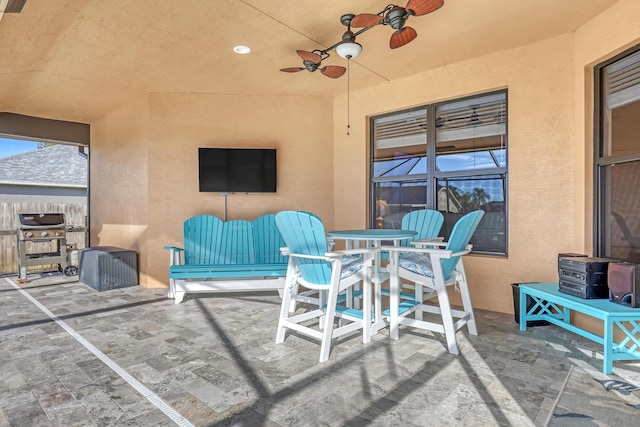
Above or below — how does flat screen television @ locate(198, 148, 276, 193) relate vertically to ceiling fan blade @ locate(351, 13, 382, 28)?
below

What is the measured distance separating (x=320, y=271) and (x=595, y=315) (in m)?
1.90

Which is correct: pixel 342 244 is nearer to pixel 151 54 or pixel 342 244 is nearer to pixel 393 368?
pixel 393 368

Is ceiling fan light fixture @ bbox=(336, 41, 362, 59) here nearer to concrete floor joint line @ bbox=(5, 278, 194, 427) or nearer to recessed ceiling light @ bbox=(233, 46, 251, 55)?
recessed ceiling light @ bbox=(233, 46, 251, 55)

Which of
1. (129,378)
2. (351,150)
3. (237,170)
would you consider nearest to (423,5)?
(351,150)

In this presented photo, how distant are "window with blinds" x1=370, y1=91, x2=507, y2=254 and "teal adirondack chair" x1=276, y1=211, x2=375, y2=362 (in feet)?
5.83

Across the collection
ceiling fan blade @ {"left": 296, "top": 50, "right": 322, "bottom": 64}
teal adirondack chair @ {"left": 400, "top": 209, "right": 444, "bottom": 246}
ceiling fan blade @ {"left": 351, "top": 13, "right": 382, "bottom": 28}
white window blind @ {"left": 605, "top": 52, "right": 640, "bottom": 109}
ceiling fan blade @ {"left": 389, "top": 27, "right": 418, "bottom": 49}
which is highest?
ceiling fan blade @ {"left": 296, "top": 50, "right": 322, "bottom": 64}

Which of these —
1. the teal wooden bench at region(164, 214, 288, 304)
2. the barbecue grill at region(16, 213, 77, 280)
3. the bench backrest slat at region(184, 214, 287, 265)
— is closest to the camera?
the teal wooden bench at region(164, 214, 288, 304)

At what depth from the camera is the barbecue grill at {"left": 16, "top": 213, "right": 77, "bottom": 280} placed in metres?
5.69

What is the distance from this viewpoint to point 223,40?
3.47 meters

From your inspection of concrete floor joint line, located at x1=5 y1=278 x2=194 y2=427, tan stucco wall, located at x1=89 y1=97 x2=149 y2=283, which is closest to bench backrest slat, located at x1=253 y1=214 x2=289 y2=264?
tan stucco wall, located at x1=89 y1=97 x2=149 y2=283

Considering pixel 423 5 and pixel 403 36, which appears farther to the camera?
pixel 403 36

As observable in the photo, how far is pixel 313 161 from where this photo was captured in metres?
5.19

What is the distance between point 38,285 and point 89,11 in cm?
419

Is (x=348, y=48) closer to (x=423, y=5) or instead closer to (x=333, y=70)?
(x=333, y=70)
